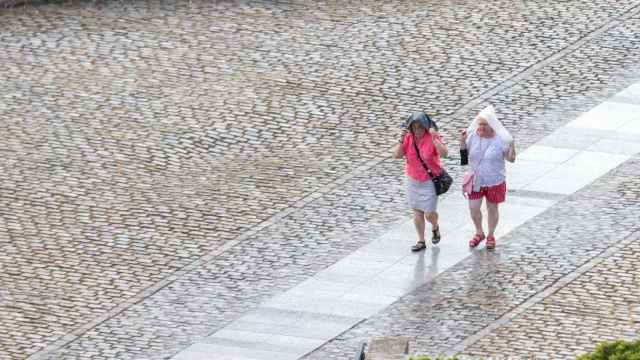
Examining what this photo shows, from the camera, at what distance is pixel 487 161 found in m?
18.0

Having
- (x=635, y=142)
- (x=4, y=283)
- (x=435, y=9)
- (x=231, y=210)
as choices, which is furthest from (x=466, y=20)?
(x=4, y=283)

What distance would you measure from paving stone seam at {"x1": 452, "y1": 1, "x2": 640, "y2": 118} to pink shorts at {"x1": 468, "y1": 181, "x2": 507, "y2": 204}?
3.54 m

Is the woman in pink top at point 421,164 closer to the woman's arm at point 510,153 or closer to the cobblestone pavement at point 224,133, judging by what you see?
the woman's arm at point 510,153

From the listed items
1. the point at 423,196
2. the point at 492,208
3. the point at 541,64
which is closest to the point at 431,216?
the point at 423,196

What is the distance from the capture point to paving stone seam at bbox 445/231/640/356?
16.1 metres

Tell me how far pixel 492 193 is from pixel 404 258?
1.02 meters

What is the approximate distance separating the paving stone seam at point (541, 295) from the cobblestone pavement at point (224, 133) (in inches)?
4.9

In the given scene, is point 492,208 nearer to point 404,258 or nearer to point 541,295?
point 404,258

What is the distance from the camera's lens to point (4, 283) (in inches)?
701

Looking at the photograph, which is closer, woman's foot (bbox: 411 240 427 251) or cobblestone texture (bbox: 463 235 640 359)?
cobblestone texture (bbox: 463 235 640 359)

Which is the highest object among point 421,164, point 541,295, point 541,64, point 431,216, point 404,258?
point 421,164

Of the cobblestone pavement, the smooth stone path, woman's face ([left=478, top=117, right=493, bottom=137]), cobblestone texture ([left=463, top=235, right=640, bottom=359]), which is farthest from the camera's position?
woman's face ([left=478, top=117, right=493, bottom=137])

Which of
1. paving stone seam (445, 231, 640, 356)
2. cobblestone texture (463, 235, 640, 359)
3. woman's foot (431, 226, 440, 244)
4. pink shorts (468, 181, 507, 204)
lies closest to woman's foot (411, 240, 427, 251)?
woman's foot (431, 226, 440, 244)

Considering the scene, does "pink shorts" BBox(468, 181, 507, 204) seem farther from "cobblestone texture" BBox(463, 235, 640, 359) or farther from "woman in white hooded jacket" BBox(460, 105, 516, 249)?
"cobblestone texture" BBox(463, 235, 640, 359)
